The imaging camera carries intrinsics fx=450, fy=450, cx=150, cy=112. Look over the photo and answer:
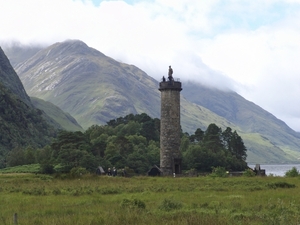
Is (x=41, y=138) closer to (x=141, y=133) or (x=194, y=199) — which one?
(x=141, y=133)

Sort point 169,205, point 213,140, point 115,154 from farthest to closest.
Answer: point 213,140, point 115,154, point 169,205

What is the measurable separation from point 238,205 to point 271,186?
13.2 metres

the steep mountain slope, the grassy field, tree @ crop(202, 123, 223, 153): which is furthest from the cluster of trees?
the steep mountain slope

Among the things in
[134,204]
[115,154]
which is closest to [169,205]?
[134,204]

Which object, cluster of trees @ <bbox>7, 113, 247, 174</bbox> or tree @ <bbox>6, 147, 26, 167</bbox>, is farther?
tree @ <bbox>6, 147, 26, 167</bbox>

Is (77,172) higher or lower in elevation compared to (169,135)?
lower

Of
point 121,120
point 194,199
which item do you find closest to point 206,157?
point 121,120

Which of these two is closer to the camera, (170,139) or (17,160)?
(170,139)

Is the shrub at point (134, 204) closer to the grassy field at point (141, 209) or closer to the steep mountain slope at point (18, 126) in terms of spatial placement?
the grassy field at point (141, 209)

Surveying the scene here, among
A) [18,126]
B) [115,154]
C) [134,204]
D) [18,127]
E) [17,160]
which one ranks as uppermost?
[18,126]

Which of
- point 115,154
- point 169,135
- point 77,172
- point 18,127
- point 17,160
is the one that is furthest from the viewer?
point 18,127

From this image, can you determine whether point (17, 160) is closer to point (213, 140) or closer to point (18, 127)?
point (213, 140)

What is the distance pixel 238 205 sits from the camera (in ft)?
74.3

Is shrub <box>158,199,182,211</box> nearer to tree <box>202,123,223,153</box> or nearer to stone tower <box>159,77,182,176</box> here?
stone tower <box>159,77,182,176</box>
